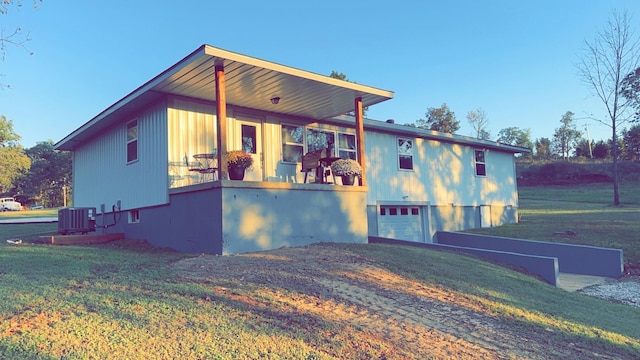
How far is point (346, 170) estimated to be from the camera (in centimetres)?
971

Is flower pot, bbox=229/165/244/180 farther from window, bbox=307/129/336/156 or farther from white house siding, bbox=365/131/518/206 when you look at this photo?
white house siding, bbox=365/131/518/206

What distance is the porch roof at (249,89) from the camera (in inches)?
304

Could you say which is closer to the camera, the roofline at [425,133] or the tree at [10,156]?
the roofline at [425,133]

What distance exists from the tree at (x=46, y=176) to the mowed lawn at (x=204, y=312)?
42.5 metres

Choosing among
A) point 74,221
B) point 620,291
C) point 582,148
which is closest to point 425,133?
point 620,291

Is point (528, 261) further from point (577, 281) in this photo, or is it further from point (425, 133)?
point (425, 133)

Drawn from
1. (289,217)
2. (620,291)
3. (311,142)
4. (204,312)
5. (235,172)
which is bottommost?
(620,291)

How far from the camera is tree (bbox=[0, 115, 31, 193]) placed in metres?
37.8

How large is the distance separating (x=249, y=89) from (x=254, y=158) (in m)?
1.98

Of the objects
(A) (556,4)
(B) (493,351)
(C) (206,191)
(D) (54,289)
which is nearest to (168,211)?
(C) (206,191)

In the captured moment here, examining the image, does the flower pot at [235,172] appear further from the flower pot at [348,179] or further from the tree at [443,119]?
the tree at [443,119]

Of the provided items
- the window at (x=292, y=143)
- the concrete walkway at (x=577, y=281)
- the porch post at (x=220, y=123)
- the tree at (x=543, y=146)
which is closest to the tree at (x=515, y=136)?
the tree at (x=543, y=146)

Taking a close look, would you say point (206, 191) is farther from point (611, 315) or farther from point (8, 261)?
point (611, 315)

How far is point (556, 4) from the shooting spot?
45.1 ft
